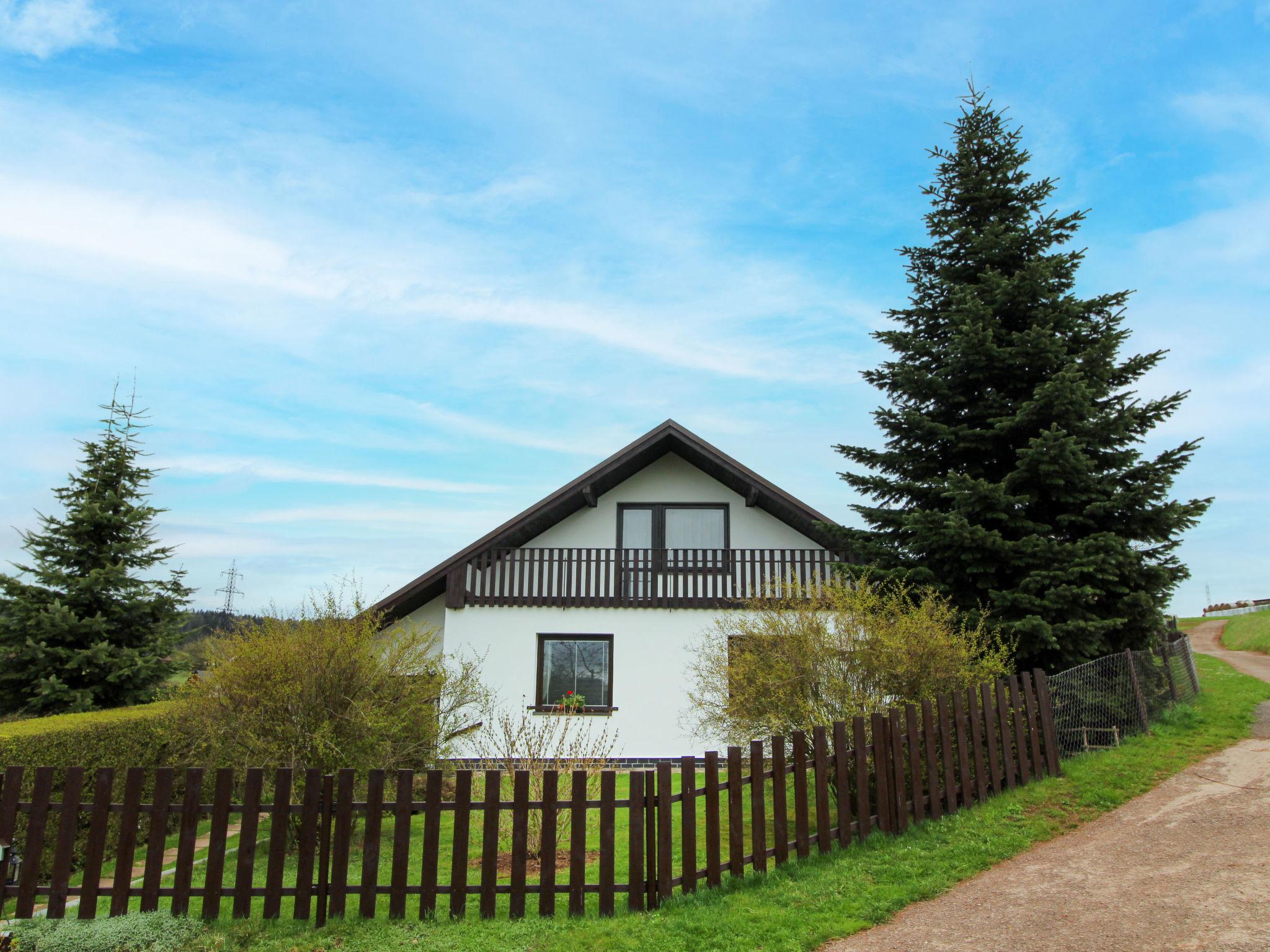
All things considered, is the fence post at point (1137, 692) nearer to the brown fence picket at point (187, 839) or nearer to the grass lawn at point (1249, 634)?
the brown fence picket at point (187, 839)

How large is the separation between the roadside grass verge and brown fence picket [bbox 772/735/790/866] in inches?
5.6

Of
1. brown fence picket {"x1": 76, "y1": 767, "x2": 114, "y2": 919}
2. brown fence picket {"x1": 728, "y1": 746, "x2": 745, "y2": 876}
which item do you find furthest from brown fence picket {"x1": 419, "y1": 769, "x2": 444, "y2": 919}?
brown fence picket {"x1": 76, "y1": 767, "x2": 114, "y2": 919}

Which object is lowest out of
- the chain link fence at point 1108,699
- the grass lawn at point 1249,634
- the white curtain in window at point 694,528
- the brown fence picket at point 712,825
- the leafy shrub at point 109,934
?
the leafy shrub at point 109,934

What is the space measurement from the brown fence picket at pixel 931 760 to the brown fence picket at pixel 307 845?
587 centimetres

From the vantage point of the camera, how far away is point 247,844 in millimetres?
6578

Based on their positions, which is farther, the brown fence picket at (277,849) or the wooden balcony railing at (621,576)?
the wooden balcony railing at (621,576)

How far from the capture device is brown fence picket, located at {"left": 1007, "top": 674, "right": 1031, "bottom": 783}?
32.2 feet

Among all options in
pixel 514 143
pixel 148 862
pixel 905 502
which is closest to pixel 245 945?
pixel 148 862

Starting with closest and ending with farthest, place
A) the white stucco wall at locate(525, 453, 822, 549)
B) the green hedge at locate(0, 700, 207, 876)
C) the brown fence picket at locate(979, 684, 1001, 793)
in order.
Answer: the brown fence picket at locate(979, 684, 1001, 793) < the green hedge at locate(0, 700, 207, 876) < the white stucco wall at locate(525, 453, 822, 549)

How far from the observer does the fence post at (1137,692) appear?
12.4 m

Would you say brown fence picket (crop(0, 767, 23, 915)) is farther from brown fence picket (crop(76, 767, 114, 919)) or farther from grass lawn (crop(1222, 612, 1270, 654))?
grass lawn (crop(1222, 612, 1270, 654))

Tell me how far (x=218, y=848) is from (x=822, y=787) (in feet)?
17.0

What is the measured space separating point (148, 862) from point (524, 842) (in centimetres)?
308

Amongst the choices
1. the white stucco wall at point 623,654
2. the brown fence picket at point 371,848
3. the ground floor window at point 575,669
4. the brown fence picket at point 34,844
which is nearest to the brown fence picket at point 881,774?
the brown fence picket at point 371,848
